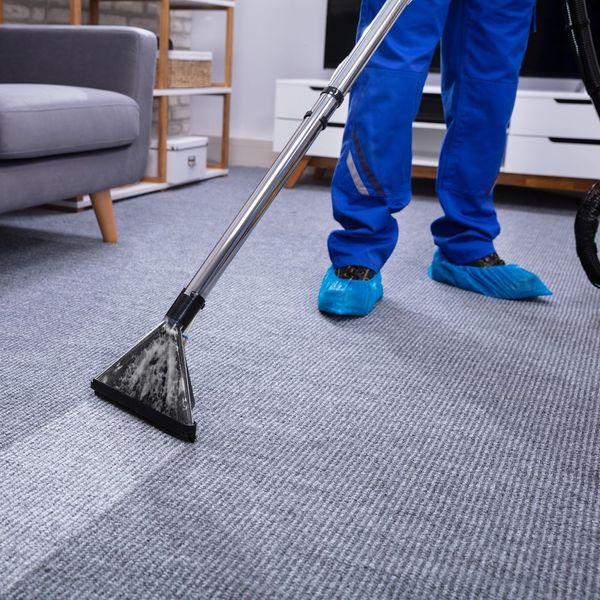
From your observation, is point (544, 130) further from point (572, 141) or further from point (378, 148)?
point (378, 148)

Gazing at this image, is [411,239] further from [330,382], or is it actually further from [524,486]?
[524,486]

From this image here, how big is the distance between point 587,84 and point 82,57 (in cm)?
120

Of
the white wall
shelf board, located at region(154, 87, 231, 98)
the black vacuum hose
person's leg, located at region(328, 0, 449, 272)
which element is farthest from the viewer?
the white wall

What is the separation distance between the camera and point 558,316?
145 centimetres

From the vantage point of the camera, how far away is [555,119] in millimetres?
2641

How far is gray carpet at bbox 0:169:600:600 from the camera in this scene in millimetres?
663

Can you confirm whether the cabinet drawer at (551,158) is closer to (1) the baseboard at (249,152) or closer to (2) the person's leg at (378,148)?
(1) the baseboard at (249,152)

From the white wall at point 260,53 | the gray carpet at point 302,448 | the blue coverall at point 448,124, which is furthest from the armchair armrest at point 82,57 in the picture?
the white wall at point 260,53

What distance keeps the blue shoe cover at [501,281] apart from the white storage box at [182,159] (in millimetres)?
1363

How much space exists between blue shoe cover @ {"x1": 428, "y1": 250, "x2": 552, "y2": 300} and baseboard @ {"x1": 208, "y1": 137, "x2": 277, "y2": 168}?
2.04m

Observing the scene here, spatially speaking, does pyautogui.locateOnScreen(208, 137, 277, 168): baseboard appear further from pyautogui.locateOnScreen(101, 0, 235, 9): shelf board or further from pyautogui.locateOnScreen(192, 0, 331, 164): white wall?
pyautogui.locateOnScreen(101, 0, 235, 9): shelf board

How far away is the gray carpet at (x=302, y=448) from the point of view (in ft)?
2.17

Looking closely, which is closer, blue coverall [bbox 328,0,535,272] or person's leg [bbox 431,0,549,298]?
blue coverall [bbox 328,0,535,272]

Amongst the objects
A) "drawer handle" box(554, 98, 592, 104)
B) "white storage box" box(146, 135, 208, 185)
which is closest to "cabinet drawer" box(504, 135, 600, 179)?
"drawer handle" box(554, 98, 592, 104)
